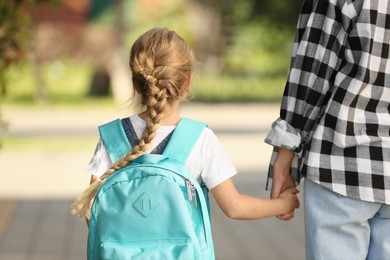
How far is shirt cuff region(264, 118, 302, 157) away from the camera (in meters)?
3.64

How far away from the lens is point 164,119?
11.8 feet

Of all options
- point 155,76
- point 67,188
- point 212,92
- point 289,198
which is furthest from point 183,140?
point 212,92

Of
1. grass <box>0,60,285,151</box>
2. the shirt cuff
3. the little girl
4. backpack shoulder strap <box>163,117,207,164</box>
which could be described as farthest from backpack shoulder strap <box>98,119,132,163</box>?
grass <box>0,60,285,151</box>

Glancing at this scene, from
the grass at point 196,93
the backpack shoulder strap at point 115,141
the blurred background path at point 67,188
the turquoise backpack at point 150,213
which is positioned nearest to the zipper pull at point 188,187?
the turquoise backpack at point 150,213

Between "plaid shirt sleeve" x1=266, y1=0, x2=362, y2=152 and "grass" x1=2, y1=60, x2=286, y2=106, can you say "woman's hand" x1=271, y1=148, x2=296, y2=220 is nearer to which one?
"plaid shirt sleeve" x1=266, y1=0, x2=362, y2=152

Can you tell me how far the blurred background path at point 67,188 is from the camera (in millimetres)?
7488

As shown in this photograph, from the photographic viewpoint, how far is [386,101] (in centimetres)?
353

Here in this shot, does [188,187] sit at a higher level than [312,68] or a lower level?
lower

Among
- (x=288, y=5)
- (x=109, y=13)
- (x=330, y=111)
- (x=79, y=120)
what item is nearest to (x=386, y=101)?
(x=330, y=111)

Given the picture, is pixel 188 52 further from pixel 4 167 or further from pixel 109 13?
pixel 109 13

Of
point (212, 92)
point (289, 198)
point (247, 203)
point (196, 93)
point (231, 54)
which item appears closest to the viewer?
point (247, 203)

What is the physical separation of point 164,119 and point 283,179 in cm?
48

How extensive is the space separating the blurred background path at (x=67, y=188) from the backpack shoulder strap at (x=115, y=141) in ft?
11.9

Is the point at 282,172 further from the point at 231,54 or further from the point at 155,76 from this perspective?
the point at 231,54
